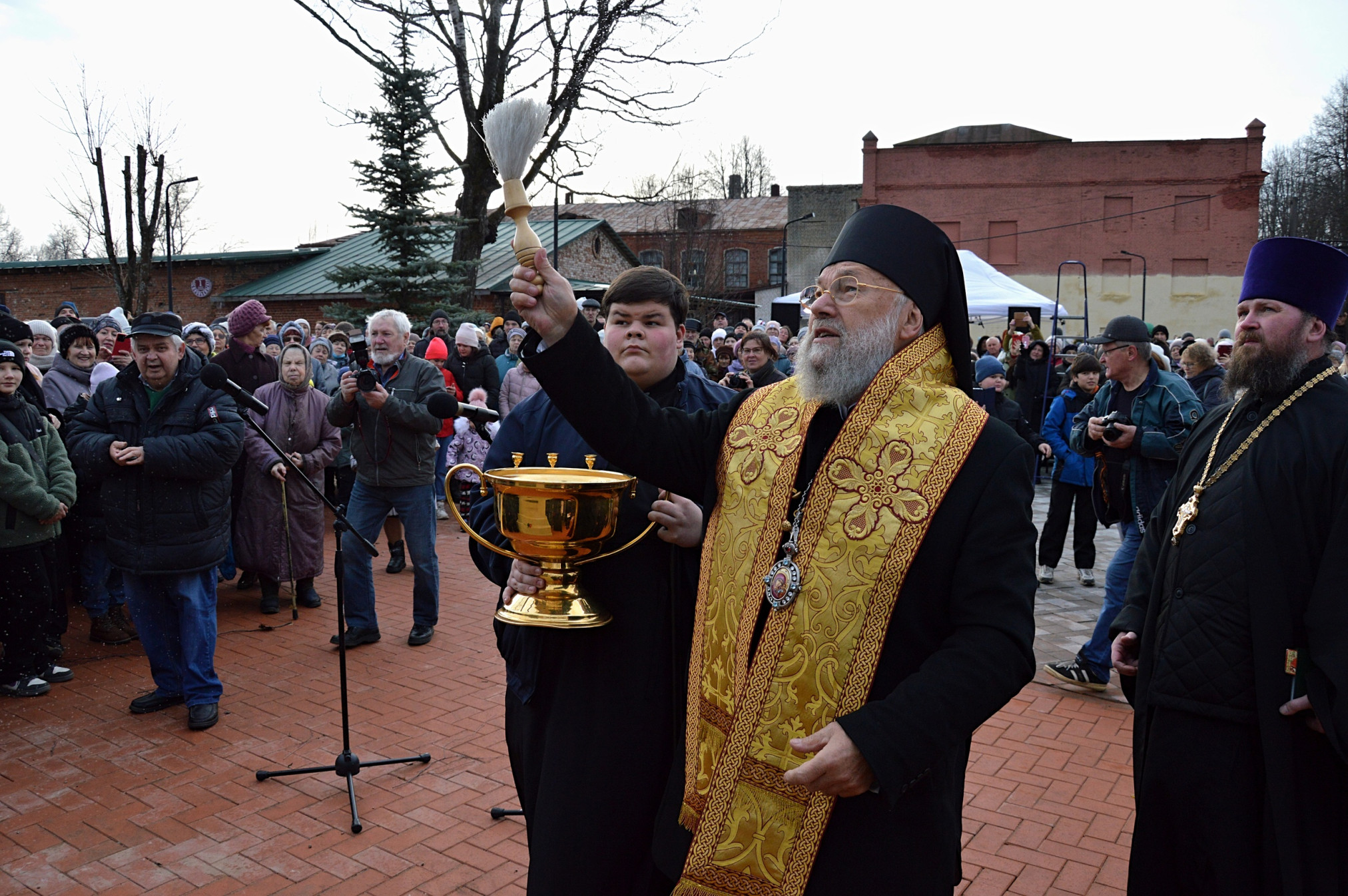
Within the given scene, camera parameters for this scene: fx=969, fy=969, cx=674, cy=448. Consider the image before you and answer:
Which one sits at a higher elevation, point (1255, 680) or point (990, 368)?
point (990, 368)

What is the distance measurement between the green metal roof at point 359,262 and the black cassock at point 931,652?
26884 mm

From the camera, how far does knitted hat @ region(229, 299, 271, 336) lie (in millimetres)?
8469

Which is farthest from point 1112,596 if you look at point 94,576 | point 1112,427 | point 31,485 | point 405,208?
point 405,208

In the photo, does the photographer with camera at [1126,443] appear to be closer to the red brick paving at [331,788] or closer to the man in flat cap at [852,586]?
the red brick paving at [331,788]

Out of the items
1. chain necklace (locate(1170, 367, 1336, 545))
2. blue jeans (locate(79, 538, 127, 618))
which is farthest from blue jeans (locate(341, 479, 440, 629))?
chain necklace (locate(1170, 367, 1336, 545))

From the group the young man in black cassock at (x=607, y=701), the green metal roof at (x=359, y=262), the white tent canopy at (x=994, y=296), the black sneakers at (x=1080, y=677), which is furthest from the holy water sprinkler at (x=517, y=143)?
the green metal roof at (x=359, y=262)

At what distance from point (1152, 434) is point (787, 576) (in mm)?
4495

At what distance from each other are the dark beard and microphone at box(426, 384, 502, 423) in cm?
237

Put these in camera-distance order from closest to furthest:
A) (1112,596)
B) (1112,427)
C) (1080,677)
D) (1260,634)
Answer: (1260,634)
(1112,427)
(1112,596)
(1080,677)

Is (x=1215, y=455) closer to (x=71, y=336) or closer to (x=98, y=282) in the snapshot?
(x=71, y=336)

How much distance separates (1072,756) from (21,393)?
6.54 metres

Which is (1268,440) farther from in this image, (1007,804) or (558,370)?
(1007,804)

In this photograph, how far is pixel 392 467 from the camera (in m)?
6.78

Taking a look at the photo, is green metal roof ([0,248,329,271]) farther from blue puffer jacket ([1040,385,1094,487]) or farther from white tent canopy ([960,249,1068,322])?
blue puffer jacket ([1040,385,1094,487])
